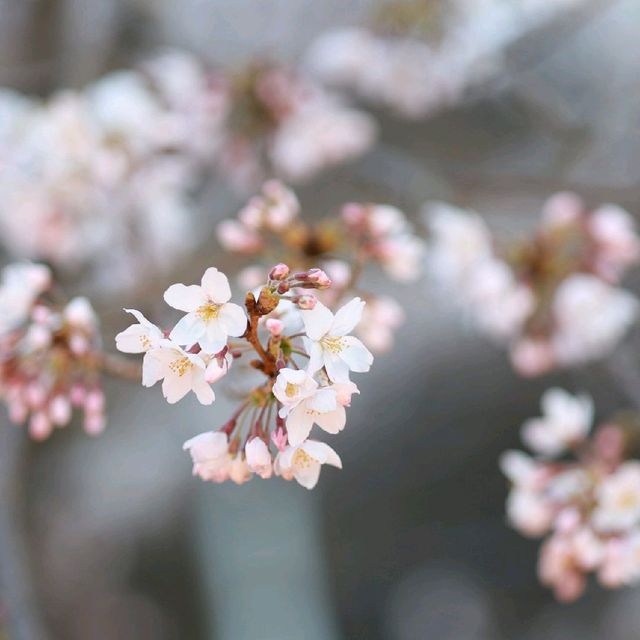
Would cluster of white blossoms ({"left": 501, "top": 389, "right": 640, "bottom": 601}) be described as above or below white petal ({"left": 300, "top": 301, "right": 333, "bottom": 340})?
below

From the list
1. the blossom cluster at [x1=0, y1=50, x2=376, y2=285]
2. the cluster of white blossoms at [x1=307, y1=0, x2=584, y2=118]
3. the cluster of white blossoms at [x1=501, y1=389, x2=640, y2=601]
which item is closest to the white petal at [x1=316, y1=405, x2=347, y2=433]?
the cluster of white blossoms at [x1=501, y1=389, x2=640, y2=601]

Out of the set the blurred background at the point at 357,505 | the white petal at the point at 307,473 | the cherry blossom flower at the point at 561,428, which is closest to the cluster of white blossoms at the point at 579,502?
the cherry blossom flower at the point at 561,428

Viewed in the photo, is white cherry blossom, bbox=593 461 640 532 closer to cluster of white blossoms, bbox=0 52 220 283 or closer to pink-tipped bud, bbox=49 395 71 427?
pink-tipped bud, bbox=49 395 71 427

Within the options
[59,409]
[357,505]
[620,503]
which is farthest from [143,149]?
[357,505]

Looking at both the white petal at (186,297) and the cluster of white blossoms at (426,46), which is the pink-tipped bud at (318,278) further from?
the cluster of white blossoms at (426,46)

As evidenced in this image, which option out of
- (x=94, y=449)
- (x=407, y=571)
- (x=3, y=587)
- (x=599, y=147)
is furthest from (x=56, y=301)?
(x=407, y=571)

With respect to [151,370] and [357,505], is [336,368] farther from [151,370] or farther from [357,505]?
[357,505]
